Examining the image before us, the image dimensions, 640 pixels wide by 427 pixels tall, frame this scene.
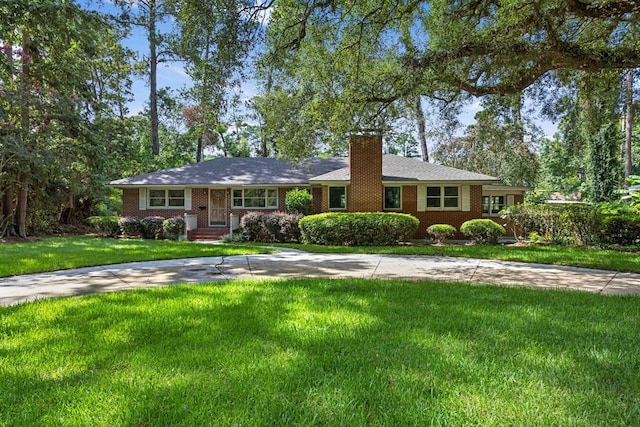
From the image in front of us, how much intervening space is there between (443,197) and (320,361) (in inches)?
599

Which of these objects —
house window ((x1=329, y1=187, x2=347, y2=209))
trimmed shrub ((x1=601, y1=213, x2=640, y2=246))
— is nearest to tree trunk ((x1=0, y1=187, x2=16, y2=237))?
house window ((x1=329, y1=187, x2=347, y2=209))

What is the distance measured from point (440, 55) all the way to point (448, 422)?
25.7 ft

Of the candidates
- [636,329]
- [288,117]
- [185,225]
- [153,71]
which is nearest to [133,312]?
[636,329]

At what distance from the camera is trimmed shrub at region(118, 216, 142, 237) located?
1734 centimetres

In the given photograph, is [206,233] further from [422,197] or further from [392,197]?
[422,197]

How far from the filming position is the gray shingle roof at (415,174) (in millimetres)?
16578

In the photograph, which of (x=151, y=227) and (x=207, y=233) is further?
(x=207, y=233)

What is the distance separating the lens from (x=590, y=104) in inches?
429

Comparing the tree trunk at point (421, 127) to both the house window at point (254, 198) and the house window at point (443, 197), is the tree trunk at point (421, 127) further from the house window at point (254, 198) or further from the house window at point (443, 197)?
the house window at point (254, 198)

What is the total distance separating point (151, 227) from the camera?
1745 centimetres

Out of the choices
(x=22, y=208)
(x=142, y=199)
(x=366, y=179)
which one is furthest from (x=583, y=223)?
(x=22, y=208)

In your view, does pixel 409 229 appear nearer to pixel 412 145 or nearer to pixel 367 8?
pixel 367 8

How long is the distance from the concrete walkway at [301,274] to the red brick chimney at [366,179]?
265 inches

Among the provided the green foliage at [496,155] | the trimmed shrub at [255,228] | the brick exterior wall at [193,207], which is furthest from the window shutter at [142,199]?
the green foliage at [496,155]
